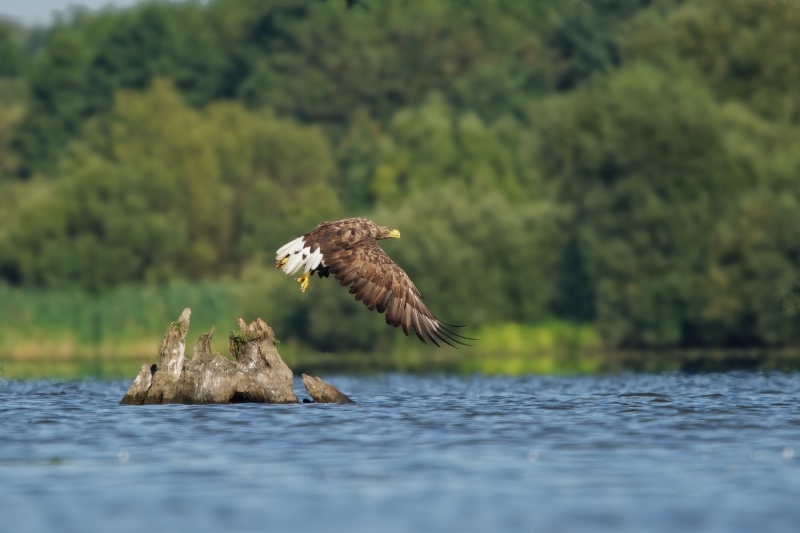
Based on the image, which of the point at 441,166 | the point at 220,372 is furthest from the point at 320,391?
the point at 441,166

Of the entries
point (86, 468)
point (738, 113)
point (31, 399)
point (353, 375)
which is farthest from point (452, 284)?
point (86, 468)

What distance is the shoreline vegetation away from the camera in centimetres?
4400

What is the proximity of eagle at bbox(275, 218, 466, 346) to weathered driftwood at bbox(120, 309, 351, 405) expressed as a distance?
114 cm

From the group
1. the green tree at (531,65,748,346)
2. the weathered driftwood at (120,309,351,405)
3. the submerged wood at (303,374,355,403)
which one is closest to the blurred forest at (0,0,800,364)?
the green tree at (531,65,748,346)

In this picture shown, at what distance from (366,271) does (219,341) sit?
29.7m

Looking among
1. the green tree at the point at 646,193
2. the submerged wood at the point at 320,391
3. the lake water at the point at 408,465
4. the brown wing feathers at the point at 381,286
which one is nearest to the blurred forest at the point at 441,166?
the green tree at the point at 646,193

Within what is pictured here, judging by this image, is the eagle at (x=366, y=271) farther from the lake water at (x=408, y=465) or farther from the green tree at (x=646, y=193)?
the green tree at (x=646, y=193)

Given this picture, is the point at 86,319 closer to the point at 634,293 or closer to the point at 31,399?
the point at 634,293

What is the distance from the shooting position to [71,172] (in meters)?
64.9

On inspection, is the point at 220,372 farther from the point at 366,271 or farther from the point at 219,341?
the point at 219,341

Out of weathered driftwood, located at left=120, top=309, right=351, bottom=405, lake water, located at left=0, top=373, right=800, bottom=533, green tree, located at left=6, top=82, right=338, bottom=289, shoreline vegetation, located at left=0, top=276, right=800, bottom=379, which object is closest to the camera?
lake water, located at left=0, top=373, right=800, bottom=533

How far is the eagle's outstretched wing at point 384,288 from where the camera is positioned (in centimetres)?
→ 1922

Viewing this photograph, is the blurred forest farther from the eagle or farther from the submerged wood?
the eagle

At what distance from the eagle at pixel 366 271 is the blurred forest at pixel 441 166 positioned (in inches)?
1184
